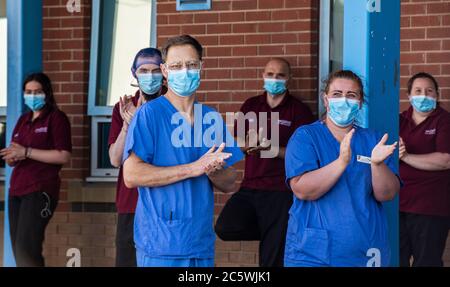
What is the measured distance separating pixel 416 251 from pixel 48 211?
272 cm

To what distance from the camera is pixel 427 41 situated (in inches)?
291

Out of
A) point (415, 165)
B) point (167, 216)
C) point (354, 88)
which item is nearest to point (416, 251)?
point (415, 165)

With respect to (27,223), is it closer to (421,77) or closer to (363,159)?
(421,77)

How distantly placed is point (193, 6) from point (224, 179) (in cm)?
352

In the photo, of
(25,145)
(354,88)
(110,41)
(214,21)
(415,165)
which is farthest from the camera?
(110,41)

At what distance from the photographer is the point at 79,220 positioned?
27.7 ft

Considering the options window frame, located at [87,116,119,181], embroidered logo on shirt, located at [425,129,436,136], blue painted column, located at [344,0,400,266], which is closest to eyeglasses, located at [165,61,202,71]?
blue painted column, located at [344,0,400,266]

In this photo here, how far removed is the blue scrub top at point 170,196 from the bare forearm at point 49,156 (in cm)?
256

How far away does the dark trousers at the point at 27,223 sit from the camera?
23.7 feet

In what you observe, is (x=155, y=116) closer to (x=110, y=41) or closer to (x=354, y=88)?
(x=354, y=88)

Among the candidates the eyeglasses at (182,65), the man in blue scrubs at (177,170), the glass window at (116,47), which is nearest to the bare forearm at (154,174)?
the man in blue scrubs at (177,170)

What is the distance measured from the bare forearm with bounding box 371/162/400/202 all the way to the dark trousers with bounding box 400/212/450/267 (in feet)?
7.33

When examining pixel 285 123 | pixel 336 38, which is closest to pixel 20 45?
pixel 285 123

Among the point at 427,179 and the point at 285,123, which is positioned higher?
the point at 285,123
